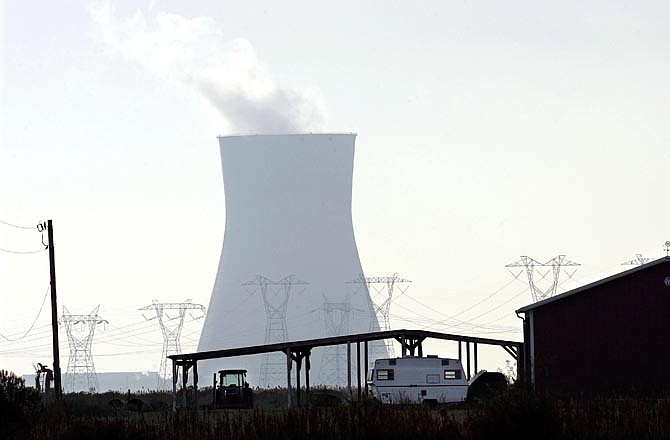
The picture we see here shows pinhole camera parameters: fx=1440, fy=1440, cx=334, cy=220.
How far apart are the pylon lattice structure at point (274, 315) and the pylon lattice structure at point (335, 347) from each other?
2636 mm

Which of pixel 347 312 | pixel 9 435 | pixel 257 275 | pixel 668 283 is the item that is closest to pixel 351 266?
pixel 257 275

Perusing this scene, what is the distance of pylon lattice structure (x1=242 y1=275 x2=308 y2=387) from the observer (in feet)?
273

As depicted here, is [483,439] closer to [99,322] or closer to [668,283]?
[668,283]

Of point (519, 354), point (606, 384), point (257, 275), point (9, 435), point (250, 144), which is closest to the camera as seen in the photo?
point (9, 435)

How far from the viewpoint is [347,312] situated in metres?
88.4

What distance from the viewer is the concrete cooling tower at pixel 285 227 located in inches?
2884

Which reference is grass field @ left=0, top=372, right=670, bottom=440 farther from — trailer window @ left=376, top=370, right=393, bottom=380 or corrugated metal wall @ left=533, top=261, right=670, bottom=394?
trailer window @ left=376, top=370, right=393, bottom=380

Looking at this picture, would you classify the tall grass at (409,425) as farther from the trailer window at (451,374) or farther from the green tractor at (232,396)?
the green tractor at (232,396)

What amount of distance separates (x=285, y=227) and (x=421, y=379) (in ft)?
127

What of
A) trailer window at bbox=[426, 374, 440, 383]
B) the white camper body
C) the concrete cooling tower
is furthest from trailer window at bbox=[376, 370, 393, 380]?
the concrete cooling tower

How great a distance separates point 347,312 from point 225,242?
1390cm

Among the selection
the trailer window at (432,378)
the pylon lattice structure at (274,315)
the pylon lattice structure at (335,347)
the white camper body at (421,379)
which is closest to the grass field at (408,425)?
the white camper body at (421,379)

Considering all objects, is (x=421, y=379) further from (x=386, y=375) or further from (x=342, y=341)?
(x=342, y=341)

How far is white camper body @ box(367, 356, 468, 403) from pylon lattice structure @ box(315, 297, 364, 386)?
4670cm
